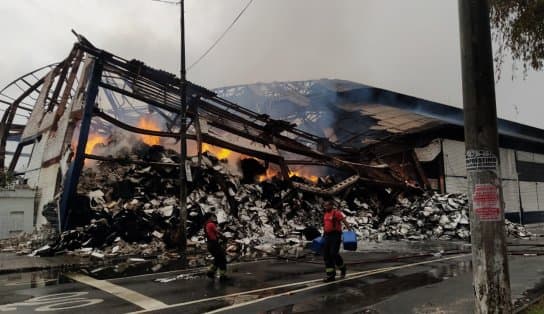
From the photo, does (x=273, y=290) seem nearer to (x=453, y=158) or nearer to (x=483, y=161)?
(x=483, y=161)

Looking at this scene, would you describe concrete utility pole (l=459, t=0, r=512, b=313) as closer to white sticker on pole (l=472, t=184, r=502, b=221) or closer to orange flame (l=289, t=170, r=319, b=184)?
white sticker on pole (l=472, t=184, r=502, b=221)

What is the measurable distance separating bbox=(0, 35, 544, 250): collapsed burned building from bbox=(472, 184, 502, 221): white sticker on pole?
12920 millimetres

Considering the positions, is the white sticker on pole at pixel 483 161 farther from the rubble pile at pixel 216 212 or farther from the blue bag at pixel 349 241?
the rubble pile at pixel 216 212

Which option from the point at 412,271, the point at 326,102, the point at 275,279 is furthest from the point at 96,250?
the point at 326,102

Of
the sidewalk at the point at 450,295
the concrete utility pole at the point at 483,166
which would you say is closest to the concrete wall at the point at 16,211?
the sidewalk at the point at 450,295

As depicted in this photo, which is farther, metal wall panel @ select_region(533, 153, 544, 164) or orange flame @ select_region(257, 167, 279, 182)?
metal wall panel @ select_region(533, 153, 544, 164)

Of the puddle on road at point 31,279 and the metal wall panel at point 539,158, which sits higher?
the metal wall panel at point 539,158

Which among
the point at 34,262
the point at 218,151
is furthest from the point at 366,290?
the point at 218,151

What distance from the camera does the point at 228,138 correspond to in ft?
68.7

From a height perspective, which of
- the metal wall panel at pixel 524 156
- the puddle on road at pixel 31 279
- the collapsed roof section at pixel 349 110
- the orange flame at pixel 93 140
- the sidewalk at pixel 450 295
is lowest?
the sidewalk at pixel 450 295

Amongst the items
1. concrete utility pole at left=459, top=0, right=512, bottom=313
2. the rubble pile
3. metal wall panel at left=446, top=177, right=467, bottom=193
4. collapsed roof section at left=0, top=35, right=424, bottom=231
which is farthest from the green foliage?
metal wall panel at left=446, top=177, right=467, bottom=193

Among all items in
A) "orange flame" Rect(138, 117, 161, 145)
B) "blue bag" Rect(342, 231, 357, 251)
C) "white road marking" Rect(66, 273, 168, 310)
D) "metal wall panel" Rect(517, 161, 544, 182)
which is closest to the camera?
"white road marking" Rect(66, 273, 168, 310)

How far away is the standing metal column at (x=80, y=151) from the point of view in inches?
587

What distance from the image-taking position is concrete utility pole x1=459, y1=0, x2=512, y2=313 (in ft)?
12.8
